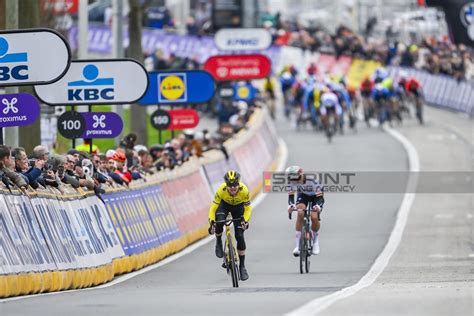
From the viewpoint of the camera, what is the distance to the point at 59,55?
57.7ft

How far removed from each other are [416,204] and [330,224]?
12.7 ft

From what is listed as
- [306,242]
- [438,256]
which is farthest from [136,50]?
[306,242]

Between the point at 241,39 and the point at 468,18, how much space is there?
18069 millimetres

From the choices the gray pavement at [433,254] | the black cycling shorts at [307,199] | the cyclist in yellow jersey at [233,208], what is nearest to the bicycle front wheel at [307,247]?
the black cycling shorts at [307,199]

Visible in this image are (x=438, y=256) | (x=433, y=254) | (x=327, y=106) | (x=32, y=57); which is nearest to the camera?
(x=32, y=57)

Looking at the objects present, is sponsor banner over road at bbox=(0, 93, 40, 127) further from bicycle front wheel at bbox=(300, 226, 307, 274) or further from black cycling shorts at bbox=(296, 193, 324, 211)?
black cycling shorts at bbox=(296, 193, 324, 211)

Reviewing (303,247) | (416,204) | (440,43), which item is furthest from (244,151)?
(440,43)

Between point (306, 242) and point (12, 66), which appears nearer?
point (12, 66)

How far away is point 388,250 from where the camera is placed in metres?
27.0

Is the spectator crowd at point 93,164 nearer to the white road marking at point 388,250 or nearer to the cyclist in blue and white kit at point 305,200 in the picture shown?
the cyclist in blue and white kit at point 305,200

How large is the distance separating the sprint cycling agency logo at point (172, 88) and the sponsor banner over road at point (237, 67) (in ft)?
43.1

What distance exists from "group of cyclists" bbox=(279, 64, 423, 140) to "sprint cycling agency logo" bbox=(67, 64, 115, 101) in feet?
88.9

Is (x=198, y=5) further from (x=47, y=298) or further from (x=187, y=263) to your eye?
(x=47, y=298)

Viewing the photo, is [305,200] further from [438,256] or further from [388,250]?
[388,250]
